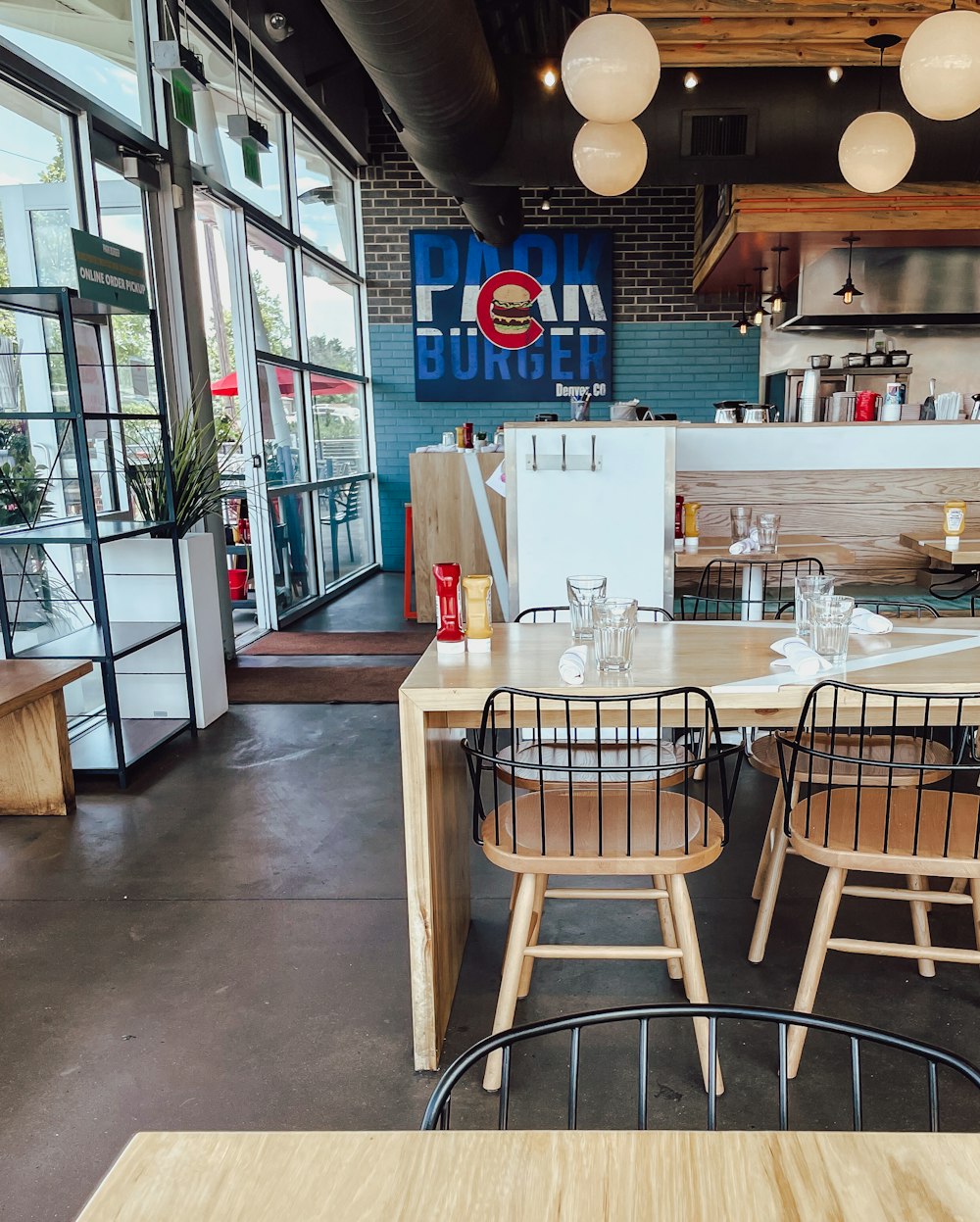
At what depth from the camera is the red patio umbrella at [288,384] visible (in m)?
5.89

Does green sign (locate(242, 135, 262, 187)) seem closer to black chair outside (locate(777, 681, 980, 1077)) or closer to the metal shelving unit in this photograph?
the metal shelving unit

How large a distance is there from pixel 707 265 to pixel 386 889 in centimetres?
636

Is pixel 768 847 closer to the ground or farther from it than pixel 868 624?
closer to the ground

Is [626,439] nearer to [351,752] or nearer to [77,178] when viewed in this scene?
[351,752]

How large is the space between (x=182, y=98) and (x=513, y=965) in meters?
3.98

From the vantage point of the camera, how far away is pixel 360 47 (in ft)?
10.8

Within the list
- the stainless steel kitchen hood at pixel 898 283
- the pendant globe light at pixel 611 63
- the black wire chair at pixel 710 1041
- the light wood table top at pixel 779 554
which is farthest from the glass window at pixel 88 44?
the stainless steel kitchen hood at pixel 898 283

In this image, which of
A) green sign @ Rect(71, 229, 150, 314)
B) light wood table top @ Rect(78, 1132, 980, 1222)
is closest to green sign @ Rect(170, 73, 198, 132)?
green sign @ Rect(71, 229, 150, 314)

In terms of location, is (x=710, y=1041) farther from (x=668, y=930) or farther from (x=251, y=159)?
(x=251, y=159)

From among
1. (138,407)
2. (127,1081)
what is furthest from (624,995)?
(138,407)

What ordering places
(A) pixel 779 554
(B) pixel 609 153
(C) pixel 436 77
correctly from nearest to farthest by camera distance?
(B) pixel 609 153 → (C) pixel 436 77 → (A) pixel 779 554

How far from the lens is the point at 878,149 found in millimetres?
3223

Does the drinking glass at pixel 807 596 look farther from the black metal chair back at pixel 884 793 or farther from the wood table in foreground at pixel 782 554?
the wood table in foreground at pixel 782 554

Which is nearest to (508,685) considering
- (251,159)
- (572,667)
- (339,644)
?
(572,667)
